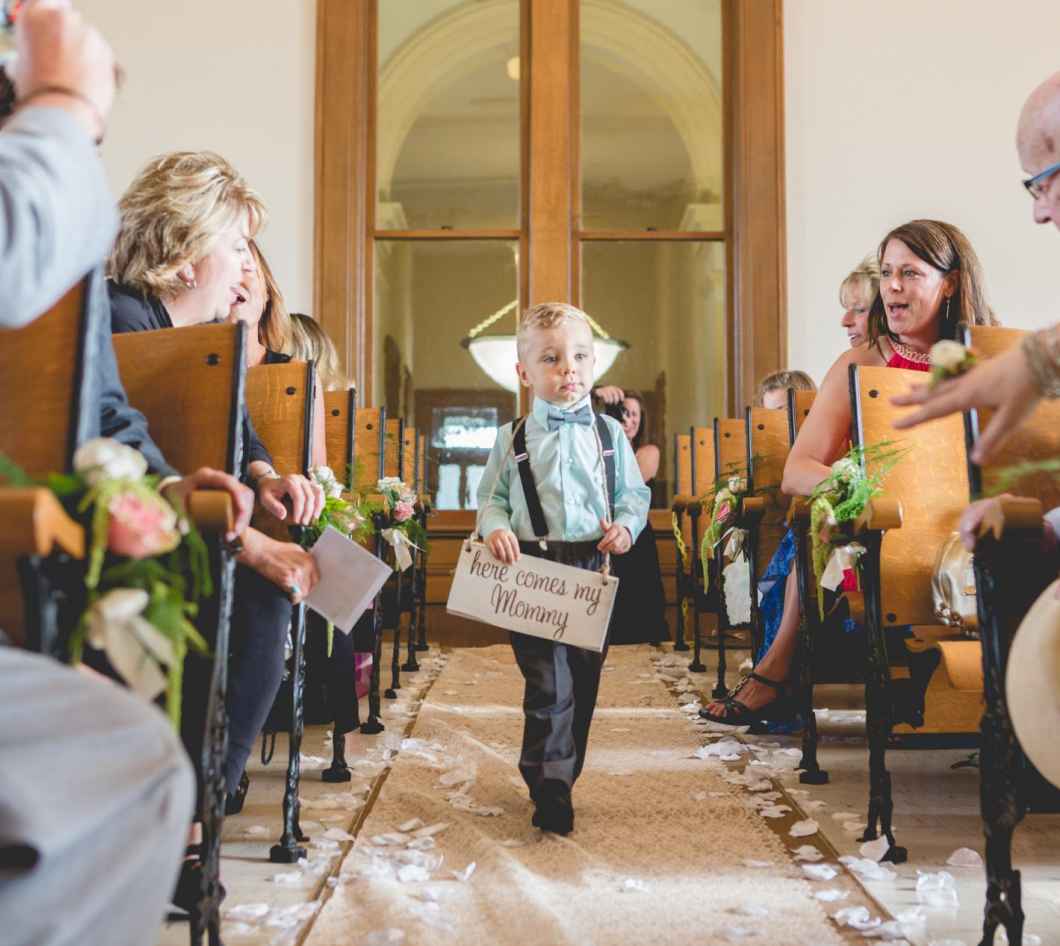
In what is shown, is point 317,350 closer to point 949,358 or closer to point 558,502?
point 558,502

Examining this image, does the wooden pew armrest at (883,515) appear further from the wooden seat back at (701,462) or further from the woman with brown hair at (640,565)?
the wooden seat back at (701,462)

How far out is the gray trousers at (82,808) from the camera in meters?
0.82

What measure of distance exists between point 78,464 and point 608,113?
5818mm

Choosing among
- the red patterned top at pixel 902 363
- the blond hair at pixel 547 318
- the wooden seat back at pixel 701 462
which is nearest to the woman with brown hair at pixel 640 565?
the wooden seat back at pixel 701 462

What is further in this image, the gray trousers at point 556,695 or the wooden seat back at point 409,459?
the wooden seat back at point 409,459

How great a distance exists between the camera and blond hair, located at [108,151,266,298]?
2094mm

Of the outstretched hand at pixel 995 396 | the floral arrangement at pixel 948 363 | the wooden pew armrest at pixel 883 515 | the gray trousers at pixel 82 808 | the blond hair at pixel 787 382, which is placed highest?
the blond hair at pixel 787 382

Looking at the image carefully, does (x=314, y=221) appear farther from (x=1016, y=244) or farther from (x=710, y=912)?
(x=710, y=912)

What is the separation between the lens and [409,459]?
185 inches

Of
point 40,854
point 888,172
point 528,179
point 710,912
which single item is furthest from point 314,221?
point 40,854

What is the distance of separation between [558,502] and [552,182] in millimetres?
4204

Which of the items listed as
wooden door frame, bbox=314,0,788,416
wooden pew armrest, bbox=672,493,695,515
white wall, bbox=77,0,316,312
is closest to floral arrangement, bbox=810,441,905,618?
wooden pew armrest, bbox=672,493,695,515

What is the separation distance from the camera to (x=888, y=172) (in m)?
6.15

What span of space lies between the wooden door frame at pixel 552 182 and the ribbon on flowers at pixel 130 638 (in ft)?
16.8
